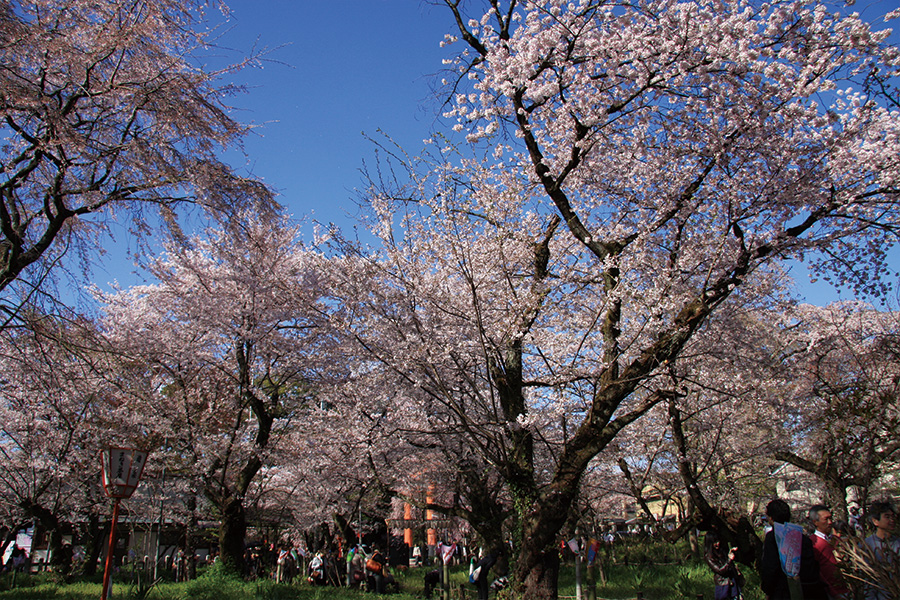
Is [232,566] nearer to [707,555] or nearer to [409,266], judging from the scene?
[409,266]

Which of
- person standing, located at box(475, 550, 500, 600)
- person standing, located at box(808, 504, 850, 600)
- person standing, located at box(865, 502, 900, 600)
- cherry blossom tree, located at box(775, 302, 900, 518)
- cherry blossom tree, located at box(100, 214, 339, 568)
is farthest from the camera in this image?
cherry blossom tree, located at box(100, 214, 339, 568)

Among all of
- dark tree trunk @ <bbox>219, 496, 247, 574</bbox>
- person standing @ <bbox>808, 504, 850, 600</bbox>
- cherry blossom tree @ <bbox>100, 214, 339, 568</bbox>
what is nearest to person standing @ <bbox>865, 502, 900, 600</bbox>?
person standing @ <bbox>808, 504, 850, 600</bbox>

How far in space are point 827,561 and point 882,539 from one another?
355 mm

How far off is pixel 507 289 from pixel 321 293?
4712mm

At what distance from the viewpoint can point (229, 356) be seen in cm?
1183

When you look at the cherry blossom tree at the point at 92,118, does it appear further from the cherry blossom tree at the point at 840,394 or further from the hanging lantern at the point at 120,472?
the cherry blossom tree at the point at 840,394

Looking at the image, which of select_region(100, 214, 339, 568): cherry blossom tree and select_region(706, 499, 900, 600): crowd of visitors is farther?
select_region(100, 214, 339, 568): cherry blossom tree

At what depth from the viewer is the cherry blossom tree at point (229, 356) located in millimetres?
10656

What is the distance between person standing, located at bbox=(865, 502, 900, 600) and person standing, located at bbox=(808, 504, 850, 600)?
0.71ft

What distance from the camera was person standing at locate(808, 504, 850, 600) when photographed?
3477 millimetres

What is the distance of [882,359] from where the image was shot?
10.7 metres

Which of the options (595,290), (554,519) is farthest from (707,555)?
(595,290)

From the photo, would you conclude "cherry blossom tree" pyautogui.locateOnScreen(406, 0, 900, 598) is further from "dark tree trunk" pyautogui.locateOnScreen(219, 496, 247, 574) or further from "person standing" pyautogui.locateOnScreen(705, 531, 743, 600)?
"dark tree trunk" pyautogui.locateOnScreen(219, 496, 247, 574)

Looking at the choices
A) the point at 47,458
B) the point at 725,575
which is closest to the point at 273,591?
the point at 725,575
